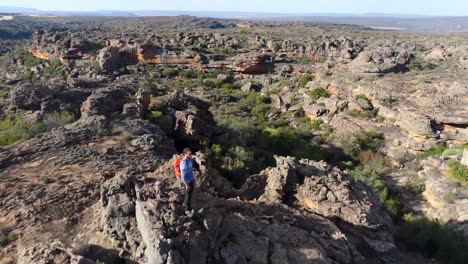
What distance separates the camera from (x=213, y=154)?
16812 mm

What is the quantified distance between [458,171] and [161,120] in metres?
12.7

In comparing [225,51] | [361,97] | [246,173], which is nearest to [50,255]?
[246,173]

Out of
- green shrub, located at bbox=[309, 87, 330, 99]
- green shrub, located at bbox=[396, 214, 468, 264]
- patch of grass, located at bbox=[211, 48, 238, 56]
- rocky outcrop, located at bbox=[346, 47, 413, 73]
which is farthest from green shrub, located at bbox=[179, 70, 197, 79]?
green shrub, located at bbox=[396, 214, 468, 264]

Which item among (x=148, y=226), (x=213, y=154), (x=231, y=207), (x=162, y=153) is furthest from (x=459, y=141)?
(x=148, y=226)

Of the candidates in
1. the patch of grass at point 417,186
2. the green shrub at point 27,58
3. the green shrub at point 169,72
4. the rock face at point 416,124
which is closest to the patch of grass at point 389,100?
the rock face at point 416,124

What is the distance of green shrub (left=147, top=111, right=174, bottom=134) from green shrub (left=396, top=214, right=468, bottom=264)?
10.1m

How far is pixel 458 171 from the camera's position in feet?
55.7

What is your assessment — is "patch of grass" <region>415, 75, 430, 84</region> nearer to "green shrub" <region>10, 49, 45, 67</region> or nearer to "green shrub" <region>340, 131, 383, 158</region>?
"green shrub" <region>340, 131, 383, 158</region>

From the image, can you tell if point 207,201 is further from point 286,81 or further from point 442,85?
point 286,81

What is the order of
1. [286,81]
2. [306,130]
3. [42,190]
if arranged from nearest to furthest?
[42,190]
[306,130]
[286,81]

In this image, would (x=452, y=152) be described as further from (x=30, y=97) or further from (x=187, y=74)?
(x=187, y=74)

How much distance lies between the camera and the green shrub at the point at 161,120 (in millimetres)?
18531

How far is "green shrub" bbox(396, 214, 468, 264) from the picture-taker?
11.3 m

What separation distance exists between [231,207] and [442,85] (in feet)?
79.7
